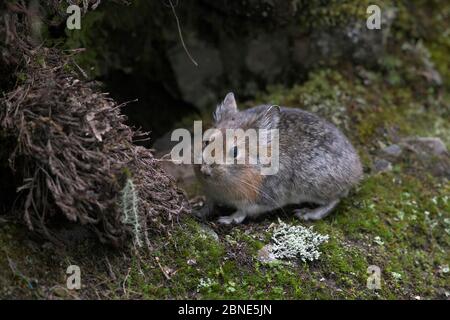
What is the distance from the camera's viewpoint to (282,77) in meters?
10.5

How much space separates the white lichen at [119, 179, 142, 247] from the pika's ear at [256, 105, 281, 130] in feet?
6.58

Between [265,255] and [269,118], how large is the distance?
1.72m

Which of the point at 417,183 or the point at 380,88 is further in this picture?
the point at 380,88

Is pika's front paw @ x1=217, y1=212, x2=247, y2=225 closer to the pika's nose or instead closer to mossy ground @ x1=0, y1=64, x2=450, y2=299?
mossy ground @ x1=0, y1=64, x2=450, y2=299

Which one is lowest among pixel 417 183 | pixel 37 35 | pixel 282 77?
pixel 417 183

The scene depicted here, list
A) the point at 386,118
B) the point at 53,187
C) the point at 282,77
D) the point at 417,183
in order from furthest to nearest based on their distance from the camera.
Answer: the point at 282,77 → the point at 386,118 → the point at 417,183 → the point at 53,187

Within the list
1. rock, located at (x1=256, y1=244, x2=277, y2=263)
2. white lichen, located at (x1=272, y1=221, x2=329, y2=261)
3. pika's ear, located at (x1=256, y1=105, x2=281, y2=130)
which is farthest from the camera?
pika's ear, located at (x1=256, y1=105, x2=281, y2=130)

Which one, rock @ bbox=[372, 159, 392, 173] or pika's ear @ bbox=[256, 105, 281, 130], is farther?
rock @ bbox=[372, 159, 392, 173]

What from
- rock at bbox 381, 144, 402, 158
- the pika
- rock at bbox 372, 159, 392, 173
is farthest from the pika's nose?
rock at bbox 381, 144, 402, 158

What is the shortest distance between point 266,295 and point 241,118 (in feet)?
7.62

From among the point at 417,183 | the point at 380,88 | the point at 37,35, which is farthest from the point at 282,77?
the point at 37,35

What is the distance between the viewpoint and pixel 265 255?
687cm

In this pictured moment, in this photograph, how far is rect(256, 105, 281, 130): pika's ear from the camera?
760cm

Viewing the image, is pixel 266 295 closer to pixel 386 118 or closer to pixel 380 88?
pixel 386 118
